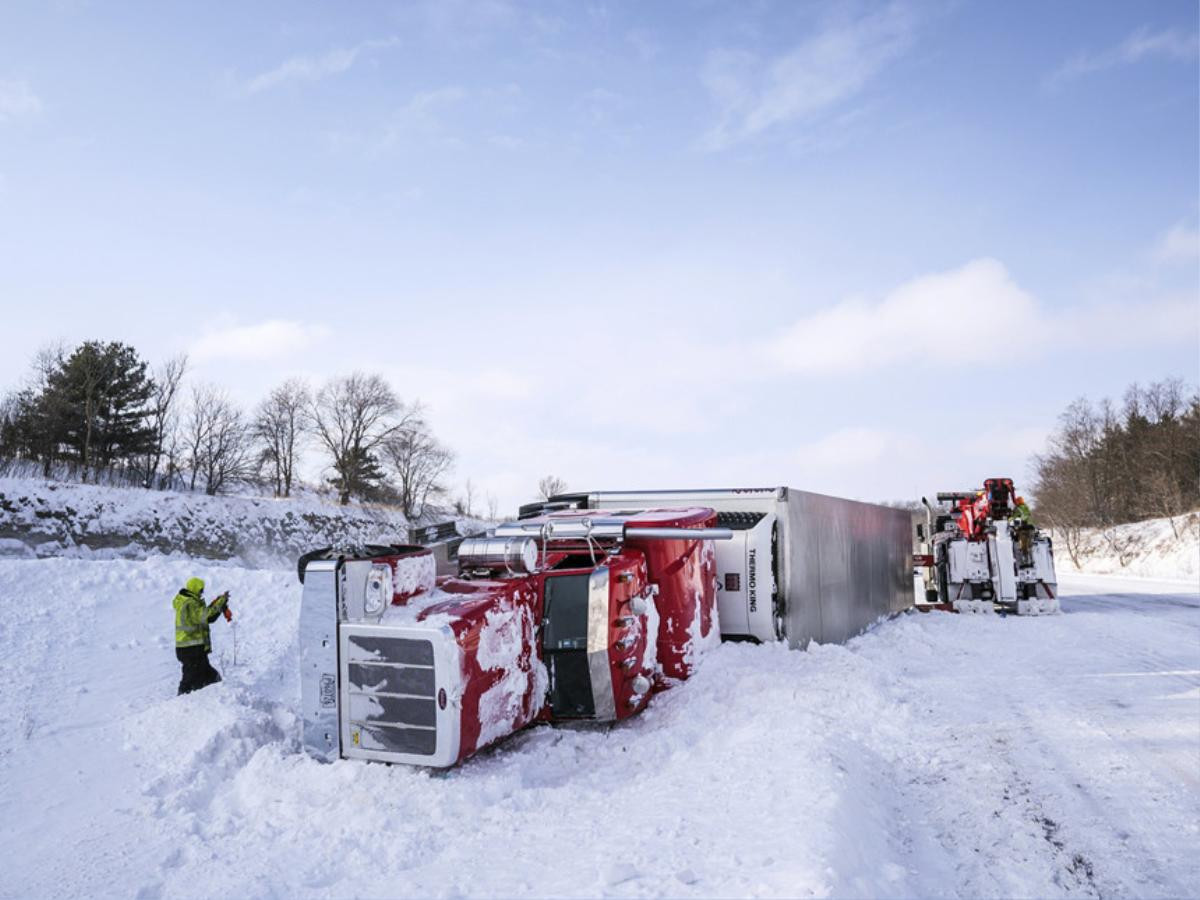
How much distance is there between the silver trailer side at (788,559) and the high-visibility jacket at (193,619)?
13.3 ft

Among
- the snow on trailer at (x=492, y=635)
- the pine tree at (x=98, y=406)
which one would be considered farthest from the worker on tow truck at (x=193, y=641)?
the pine tree at (x=98, y=406)

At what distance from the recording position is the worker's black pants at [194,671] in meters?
7.54

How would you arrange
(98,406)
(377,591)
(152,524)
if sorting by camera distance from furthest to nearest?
(98,406), (152,524), (377,591)

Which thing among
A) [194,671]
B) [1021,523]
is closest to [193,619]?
[194,671]

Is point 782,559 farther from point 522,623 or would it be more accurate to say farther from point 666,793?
point 666,793

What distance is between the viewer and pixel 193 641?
761cm

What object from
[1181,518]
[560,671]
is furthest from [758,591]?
[1181,518]

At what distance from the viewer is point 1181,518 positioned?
34.8m

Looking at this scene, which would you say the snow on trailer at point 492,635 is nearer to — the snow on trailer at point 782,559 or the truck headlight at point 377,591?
the truck headlight at point 377,591

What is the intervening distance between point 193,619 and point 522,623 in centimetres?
408

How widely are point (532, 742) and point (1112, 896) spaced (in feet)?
11.8

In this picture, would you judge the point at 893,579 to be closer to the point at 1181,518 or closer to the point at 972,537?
the point at 972,537

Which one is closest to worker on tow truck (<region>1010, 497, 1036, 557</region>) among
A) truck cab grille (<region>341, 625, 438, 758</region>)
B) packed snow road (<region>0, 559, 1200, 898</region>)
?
packed snow road (<region>0, 559, 1200, 898</region>)

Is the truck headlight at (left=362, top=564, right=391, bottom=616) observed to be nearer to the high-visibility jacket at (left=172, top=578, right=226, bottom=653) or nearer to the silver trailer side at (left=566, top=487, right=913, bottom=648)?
the high-visibility jacket at (left=172, top=578, right=226, bottom=653)
